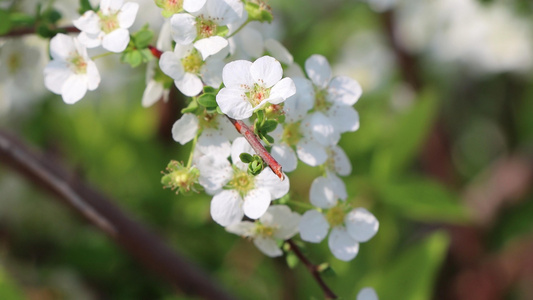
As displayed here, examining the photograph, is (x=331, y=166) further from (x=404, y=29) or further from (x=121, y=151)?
(x=404, y=29)

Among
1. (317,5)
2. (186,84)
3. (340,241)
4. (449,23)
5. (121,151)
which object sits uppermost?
(186,84)

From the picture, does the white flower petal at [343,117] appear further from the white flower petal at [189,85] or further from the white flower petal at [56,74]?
the white flower petal at [56,74]

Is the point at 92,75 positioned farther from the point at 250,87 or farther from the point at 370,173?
the point at 370,173

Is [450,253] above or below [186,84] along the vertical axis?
below

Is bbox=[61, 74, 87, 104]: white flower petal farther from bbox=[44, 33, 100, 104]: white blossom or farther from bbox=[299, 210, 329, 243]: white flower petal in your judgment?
bbox=[299, 210, 329, 243]: white flower petal

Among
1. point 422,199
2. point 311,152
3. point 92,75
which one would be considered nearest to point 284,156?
point 311,152

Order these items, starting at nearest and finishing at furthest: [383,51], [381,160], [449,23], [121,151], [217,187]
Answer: [217,187] → [381,160] → [121,151] → [449,23] → [383,51]

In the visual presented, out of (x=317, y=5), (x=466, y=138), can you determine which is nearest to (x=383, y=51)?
(x=317, y=5)
